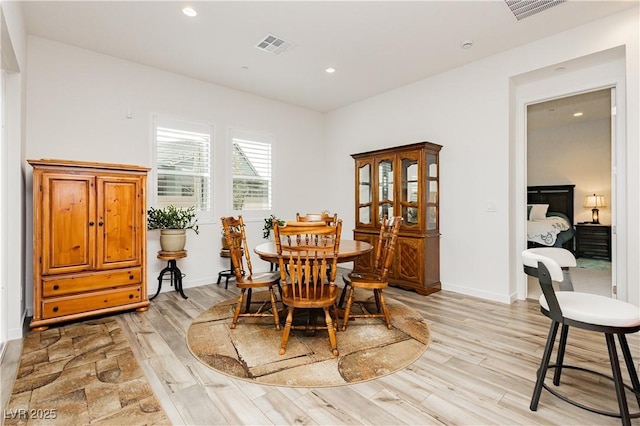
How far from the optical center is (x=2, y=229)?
8.57 ft

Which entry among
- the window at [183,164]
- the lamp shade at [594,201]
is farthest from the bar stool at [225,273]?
the lamp shade at [594,201]

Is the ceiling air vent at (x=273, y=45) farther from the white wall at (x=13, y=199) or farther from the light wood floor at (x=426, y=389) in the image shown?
the light wood floor at (x=426, y=389)

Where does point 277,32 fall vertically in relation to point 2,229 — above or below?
above

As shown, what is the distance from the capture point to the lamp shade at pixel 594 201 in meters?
6.64

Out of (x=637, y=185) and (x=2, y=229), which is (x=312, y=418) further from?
(x=637, y=185)

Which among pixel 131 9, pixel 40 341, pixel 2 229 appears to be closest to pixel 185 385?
pixel 40 341

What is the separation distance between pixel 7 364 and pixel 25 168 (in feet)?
6.40

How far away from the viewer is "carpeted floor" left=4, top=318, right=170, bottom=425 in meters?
1.71

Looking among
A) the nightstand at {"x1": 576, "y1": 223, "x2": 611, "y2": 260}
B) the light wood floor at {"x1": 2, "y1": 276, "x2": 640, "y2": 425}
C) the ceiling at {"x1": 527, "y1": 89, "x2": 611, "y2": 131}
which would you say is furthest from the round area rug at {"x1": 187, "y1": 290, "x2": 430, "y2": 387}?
the nightstand at {"x1": 576, "y1": 223, "x2": 611, "y2": 260}

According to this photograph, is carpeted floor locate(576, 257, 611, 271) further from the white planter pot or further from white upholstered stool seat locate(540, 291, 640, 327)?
the white planter pot

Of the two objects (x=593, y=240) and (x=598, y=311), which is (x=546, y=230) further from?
(x=598, y=311)

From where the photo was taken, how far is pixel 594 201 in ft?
22.0

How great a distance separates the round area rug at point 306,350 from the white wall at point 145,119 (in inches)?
69.0

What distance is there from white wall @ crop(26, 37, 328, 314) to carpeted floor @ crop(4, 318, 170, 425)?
4.65 ft
